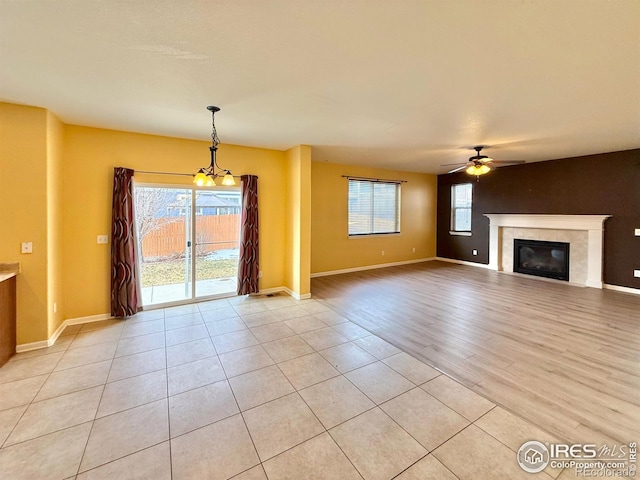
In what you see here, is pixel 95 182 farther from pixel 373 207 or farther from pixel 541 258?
pixel 541 258

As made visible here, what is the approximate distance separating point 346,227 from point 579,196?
4.98m

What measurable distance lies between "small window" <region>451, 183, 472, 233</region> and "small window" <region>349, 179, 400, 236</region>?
1802 mm

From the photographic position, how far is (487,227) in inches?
291

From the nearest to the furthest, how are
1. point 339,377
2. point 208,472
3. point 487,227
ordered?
point 208,472 → point 339,377 → point 487,227

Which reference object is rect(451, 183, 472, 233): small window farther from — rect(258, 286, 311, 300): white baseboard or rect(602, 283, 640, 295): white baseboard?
rect(258, 286, 311, 300): white baseboard

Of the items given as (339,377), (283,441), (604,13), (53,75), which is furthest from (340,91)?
(283,441)

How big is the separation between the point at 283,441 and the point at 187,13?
111 inches

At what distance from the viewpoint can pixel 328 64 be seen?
2230mm

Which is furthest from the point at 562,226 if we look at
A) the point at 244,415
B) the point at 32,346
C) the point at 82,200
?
the point at 32,346

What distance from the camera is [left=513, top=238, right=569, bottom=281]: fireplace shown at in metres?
6.11

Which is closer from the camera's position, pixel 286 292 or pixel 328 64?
pixel 328 64

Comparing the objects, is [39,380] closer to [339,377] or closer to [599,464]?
[339,377]

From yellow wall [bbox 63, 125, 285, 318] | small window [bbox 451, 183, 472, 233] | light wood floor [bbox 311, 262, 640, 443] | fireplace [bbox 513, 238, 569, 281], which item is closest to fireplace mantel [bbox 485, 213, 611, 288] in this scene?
fireplace [bbox 513, 238, 569, 281]

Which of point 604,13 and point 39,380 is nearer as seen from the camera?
point 604,13
